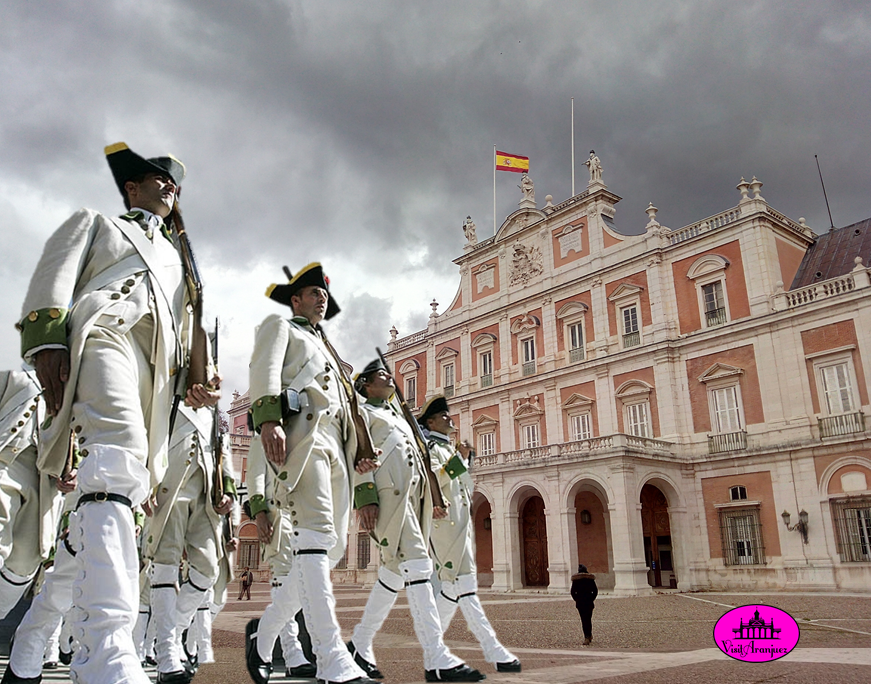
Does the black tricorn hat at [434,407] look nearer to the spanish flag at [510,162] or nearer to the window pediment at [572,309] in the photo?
the window pediment at [572,309]

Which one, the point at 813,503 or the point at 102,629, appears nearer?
the point at 102,629

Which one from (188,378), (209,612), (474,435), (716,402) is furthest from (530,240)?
(188,378)

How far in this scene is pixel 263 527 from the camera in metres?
5.23

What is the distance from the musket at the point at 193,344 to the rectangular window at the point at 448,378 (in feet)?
106

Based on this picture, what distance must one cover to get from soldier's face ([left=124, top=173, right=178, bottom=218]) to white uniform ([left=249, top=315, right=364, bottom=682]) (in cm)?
103

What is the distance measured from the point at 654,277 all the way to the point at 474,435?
11.6 metres

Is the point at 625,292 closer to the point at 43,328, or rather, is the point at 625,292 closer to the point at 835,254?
the point at 835,254

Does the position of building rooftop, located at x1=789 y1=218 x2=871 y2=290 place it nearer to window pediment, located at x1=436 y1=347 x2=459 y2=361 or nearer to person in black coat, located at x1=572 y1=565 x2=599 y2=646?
window pediment, located at x1=436 y1=347 x2=459 y2=361

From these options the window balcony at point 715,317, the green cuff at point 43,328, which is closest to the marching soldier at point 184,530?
the green cuff at point 43,328

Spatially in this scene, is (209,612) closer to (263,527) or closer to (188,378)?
(263,527)

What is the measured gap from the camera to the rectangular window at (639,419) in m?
27.3

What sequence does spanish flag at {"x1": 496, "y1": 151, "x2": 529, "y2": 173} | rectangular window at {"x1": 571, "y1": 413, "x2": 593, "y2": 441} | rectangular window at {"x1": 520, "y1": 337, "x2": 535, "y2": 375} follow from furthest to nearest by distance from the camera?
spanish flag at {"x1": 496, "y1": 151, "x2": 529, "y2": 173} → rectangular window at {"x1": 520, "y1": 337, "x2": 535, "y2": 375} → rectangular window at {"x1": 571, "y1": 413, "x2": 593, "y2": 441}

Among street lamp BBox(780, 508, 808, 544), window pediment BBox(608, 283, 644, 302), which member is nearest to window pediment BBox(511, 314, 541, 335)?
window pediment BBox(608, 283, 644, 302)

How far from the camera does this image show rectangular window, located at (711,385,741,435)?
2508cm
